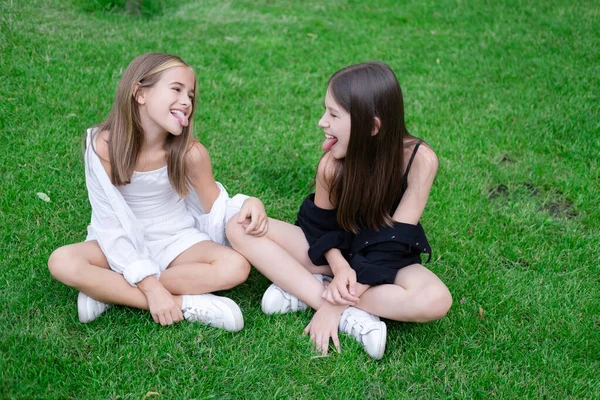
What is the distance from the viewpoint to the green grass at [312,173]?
8.21ft

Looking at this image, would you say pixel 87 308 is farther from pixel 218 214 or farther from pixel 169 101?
pixel 169 101

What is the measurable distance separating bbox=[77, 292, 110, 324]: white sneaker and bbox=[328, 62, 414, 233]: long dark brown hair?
1.04m

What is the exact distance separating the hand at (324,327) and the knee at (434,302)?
341 mm

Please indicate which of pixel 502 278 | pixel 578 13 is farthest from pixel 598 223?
pixel 578 13

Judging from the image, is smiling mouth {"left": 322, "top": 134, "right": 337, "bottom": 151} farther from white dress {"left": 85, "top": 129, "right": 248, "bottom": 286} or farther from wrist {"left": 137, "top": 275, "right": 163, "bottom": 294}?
wrist {"left": 137, "top": 275, "right": 163, "bottom": 294}

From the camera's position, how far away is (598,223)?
3.58 meters

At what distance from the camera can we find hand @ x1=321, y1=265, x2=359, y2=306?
2.64 metres

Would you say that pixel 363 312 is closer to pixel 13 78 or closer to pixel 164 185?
pixel 164 185

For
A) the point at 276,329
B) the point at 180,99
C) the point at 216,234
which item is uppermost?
the point at 180,99

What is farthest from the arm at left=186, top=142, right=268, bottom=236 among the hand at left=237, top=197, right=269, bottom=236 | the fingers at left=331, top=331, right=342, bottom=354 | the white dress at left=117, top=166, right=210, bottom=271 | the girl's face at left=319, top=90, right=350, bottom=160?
the fingers at left=331, top=331, right=342, bottom=354

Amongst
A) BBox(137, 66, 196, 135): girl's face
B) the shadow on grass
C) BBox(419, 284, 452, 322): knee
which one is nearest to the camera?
BBox(419, 284, 452, 322): knee

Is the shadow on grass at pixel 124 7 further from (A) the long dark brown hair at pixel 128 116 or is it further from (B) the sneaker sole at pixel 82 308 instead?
(B) the sneaker sole at pixel 82 308

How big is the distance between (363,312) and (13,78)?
3.00 metres

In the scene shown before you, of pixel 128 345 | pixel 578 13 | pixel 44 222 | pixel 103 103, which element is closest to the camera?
pixel 128 345
